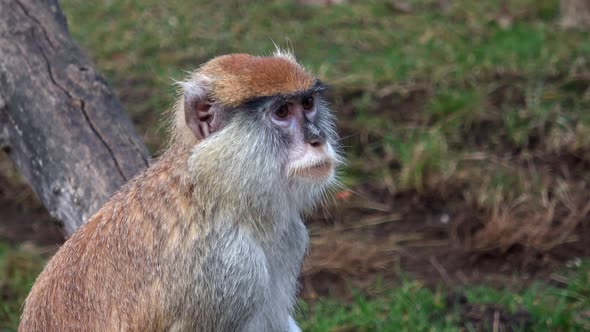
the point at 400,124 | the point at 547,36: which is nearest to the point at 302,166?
the point at 400,124

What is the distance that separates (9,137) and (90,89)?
1.40 feet

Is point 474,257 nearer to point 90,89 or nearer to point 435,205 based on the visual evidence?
point 435,205

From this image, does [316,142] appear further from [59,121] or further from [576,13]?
[576,13]

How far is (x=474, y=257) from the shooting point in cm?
508

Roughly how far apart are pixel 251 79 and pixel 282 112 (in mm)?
169

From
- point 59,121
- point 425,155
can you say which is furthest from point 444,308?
point 59,121

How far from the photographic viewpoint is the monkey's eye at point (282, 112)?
329cm

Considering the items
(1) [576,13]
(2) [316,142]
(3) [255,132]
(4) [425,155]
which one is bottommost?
(4) [425,155]

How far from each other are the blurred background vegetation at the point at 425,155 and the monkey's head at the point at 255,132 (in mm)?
553

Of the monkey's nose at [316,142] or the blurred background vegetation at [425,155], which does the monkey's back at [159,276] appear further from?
the blurred background vegetation at [425,155]

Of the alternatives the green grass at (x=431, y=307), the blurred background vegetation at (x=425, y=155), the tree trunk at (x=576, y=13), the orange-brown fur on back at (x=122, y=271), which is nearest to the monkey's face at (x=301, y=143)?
the orange-brown fur on back at (x=122, y=271)

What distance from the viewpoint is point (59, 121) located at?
4113 millimetres

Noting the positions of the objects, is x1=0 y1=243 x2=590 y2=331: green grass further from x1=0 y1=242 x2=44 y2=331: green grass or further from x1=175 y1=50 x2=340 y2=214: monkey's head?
x1=175 y1=50 x2=340 y2=214: monkey's head

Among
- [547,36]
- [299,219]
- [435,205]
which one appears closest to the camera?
[299,219]
